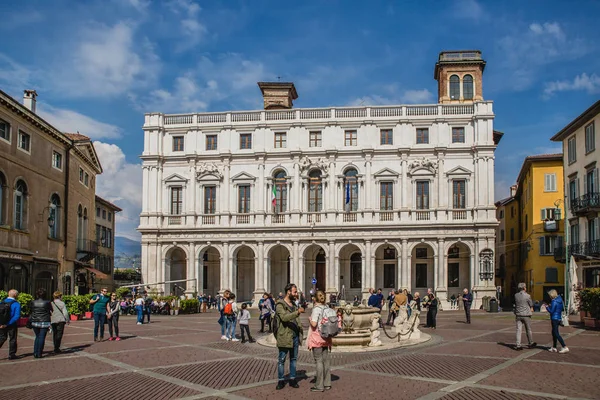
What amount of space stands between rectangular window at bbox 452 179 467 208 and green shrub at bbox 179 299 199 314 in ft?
71.6

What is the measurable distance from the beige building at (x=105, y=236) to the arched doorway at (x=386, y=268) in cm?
2998

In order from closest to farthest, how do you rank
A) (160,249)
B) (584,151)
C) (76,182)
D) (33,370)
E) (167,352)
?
(33,370), (167,352), (584,151), (76,182), (160,249)

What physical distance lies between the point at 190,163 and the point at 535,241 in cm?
2991

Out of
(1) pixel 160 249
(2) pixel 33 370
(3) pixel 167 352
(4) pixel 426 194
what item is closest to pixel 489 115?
(4) pixel 426 194

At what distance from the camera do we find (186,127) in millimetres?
54812

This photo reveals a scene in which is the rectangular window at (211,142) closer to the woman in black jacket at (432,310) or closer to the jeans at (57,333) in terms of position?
the woman in black jacket at (432,310)

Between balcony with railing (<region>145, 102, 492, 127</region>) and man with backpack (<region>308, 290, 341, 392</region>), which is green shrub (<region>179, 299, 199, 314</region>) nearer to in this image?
balcony with railing (<region>145, 102, 492, 127</region>)

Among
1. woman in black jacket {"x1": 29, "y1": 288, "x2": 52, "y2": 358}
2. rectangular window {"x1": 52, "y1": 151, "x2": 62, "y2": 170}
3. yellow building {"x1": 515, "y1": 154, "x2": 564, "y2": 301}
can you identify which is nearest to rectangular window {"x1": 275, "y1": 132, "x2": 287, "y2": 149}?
rectangular window {"x1": 52, "y1": 151, "x2": 62, "y2": 170}

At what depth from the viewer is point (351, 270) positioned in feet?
179

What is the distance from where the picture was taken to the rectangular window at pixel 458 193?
167 feet

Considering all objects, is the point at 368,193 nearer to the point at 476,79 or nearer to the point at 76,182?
the point at 476,79

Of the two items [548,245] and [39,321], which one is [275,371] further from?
[548,245]

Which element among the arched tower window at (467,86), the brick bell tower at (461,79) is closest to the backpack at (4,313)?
the brick bell tower at (461,79)

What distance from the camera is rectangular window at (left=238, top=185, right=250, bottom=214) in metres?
53.7
